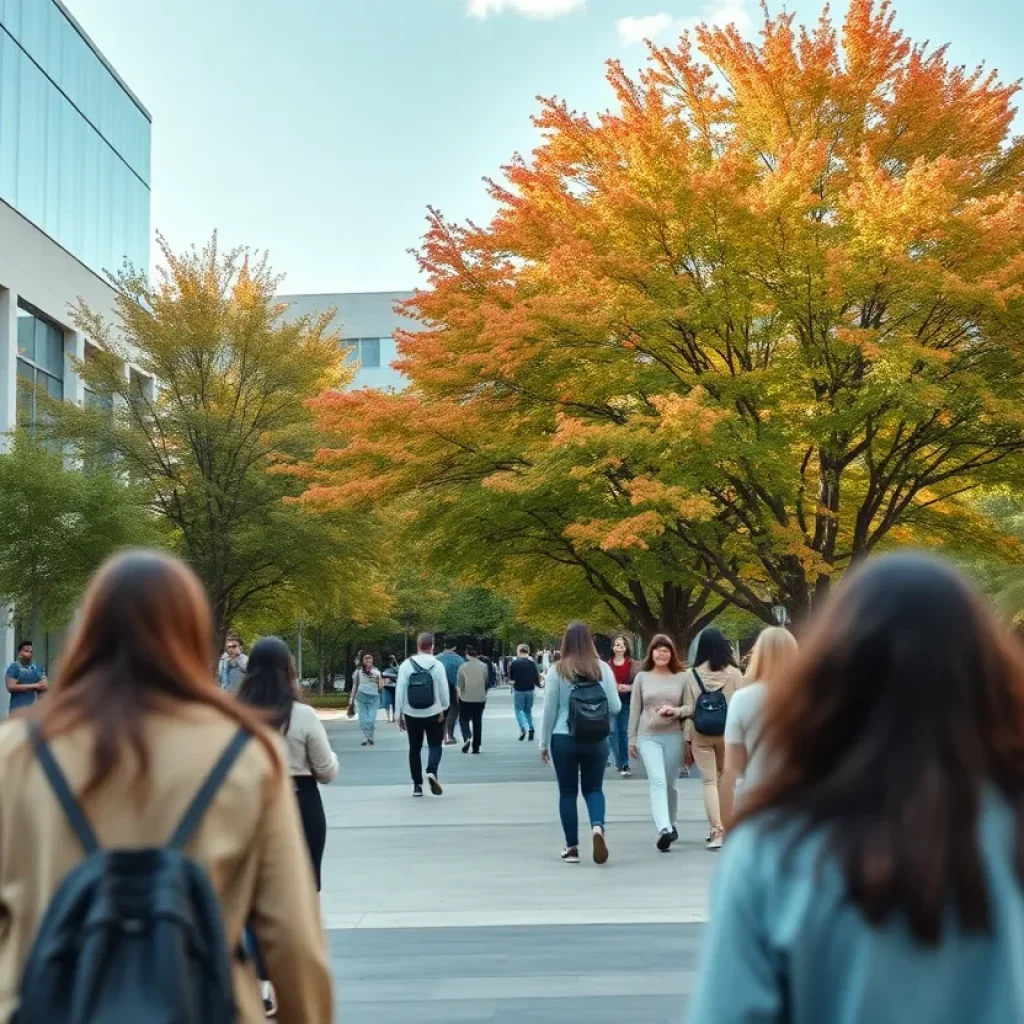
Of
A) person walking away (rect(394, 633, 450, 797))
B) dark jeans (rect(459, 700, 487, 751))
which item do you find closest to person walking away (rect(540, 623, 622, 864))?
person walking away (rect(394, 633, 450, 797))

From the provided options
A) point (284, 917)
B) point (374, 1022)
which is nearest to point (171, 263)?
point (374, 1022)

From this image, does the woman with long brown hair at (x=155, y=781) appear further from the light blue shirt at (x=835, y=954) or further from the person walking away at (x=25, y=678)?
the person walking away at (x=25, y=678)

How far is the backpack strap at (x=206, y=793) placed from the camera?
2.89 meters

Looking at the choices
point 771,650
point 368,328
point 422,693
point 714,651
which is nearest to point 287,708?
point 771,650

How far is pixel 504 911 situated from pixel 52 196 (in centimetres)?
3520

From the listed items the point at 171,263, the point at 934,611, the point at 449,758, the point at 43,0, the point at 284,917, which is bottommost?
the point at 449,758

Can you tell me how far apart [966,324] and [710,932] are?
65.6 feet

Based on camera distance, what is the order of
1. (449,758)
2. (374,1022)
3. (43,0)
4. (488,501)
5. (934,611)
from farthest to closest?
1. (43,0)
2. (449,758)
3. (488,501)
4. (374,1022)
5. (934,611)

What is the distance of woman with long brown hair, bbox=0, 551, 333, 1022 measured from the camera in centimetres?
290

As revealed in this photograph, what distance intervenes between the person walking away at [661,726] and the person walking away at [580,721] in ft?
2.15

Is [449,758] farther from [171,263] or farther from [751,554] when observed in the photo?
[171,263]

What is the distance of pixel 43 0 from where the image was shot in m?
40.1

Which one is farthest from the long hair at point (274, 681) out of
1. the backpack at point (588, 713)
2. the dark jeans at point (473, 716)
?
the dark jeans at point (473, 716)

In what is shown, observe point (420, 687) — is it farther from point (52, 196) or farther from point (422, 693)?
point (52, 196)
